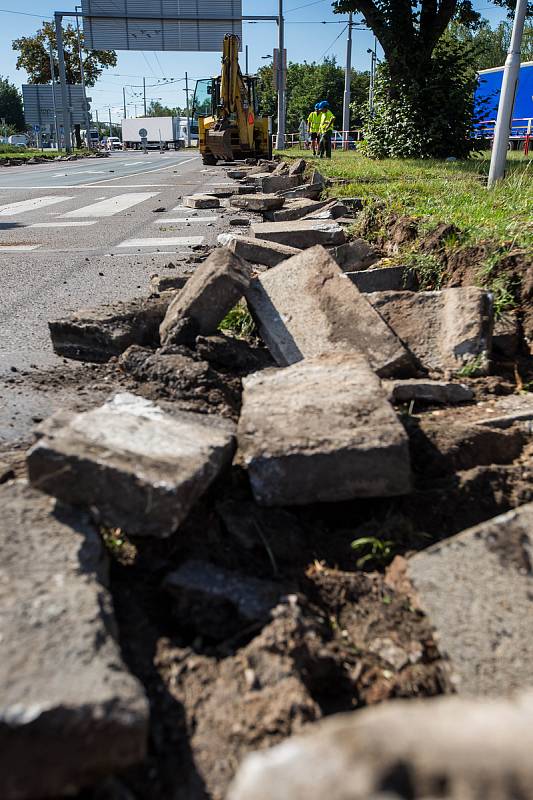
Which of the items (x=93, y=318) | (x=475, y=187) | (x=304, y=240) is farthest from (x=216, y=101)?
(x=93, y=318)

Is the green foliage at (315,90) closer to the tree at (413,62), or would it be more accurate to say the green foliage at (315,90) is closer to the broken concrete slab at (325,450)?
the tree at (413,62)

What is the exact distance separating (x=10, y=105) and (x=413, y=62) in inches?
3197

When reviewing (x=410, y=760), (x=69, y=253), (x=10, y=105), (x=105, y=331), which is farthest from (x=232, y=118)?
(x=10, y=105)

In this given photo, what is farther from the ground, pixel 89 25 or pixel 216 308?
pixel 89 25

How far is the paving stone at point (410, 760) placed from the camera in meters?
0.80

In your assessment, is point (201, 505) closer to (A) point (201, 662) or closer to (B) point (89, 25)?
(A) point (201, 662)

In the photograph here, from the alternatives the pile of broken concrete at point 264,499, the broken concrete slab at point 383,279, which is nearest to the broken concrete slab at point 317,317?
the pile of broken concrete at point 264,499

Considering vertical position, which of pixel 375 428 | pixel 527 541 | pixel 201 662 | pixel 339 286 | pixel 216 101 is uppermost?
pixel 216 101

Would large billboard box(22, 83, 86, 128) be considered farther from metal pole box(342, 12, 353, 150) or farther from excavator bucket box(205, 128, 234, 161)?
excavator bucket box(205, 128, 234, 161)

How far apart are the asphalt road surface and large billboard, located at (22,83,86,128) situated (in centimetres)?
4244

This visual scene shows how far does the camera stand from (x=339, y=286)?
3.63 m

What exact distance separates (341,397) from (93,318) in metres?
2.03

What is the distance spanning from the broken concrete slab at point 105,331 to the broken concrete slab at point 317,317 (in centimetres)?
70

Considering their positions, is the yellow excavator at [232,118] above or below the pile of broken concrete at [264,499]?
above
